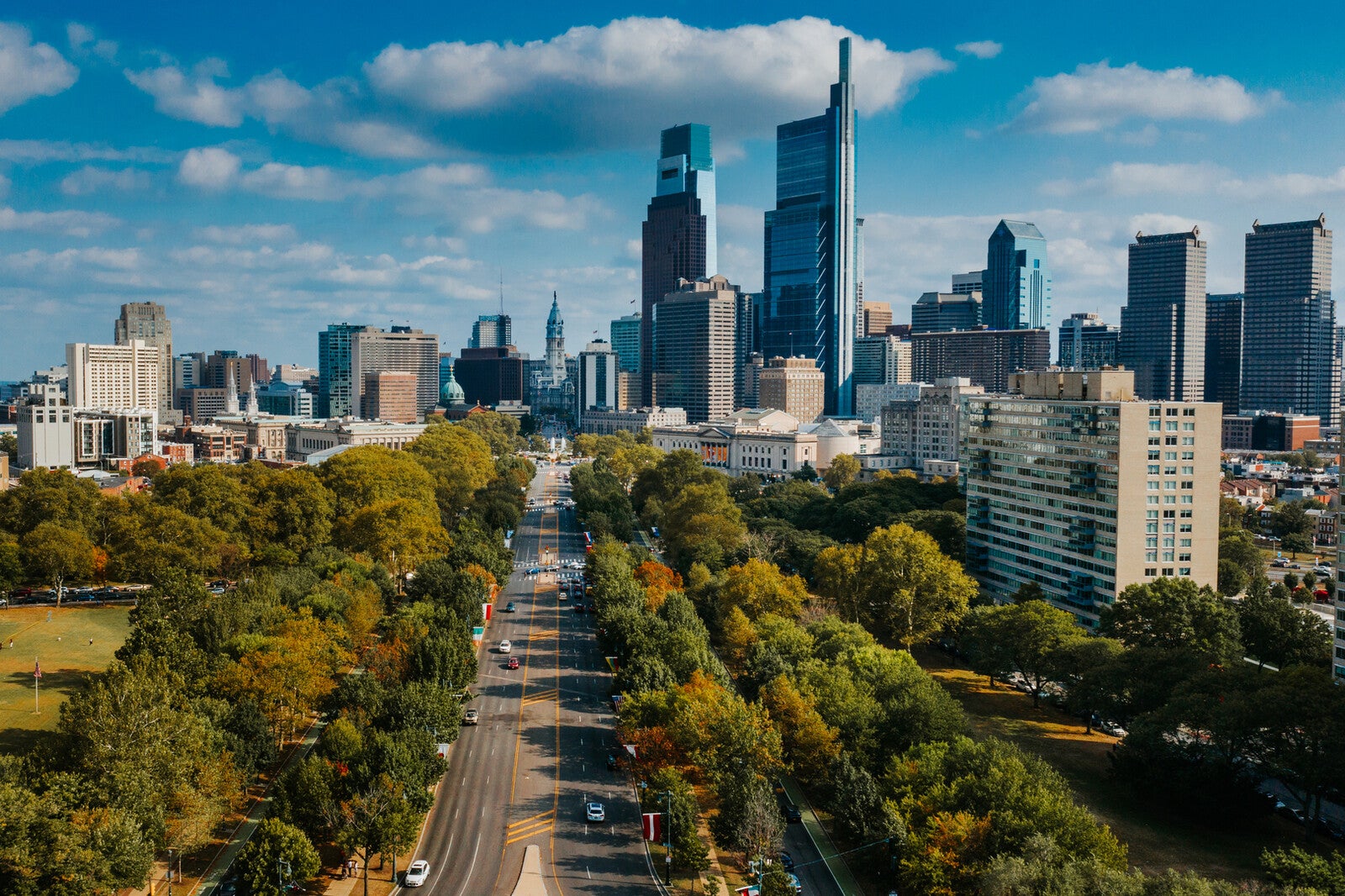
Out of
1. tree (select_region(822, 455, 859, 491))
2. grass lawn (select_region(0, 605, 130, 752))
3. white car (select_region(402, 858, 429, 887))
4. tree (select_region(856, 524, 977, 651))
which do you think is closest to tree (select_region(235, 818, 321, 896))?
white car (select_region(402, 858, 429, 887))

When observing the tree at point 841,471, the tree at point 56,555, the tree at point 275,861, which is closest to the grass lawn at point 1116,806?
the tree at point 275,861

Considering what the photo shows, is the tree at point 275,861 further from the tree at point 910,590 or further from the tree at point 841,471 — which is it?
the tree at point 841,471

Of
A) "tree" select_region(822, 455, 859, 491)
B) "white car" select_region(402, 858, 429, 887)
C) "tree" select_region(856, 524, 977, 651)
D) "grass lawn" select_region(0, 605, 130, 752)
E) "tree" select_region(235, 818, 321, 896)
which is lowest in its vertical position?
"white car" select_region(402, 858, 429, 887)

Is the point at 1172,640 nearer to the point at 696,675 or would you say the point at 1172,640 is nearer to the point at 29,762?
the point at 696,675

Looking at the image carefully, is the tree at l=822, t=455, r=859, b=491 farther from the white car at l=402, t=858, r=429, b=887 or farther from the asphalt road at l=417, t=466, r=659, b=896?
the white car at l=402, t=858, r=429, b=887

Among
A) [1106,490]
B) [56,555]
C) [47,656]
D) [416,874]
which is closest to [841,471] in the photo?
[1106,490]

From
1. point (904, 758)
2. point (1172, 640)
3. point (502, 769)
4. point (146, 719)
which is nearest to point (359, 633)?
point (502, 769)

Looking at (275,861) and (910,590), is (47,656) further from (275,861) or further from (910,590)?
(910,590)
